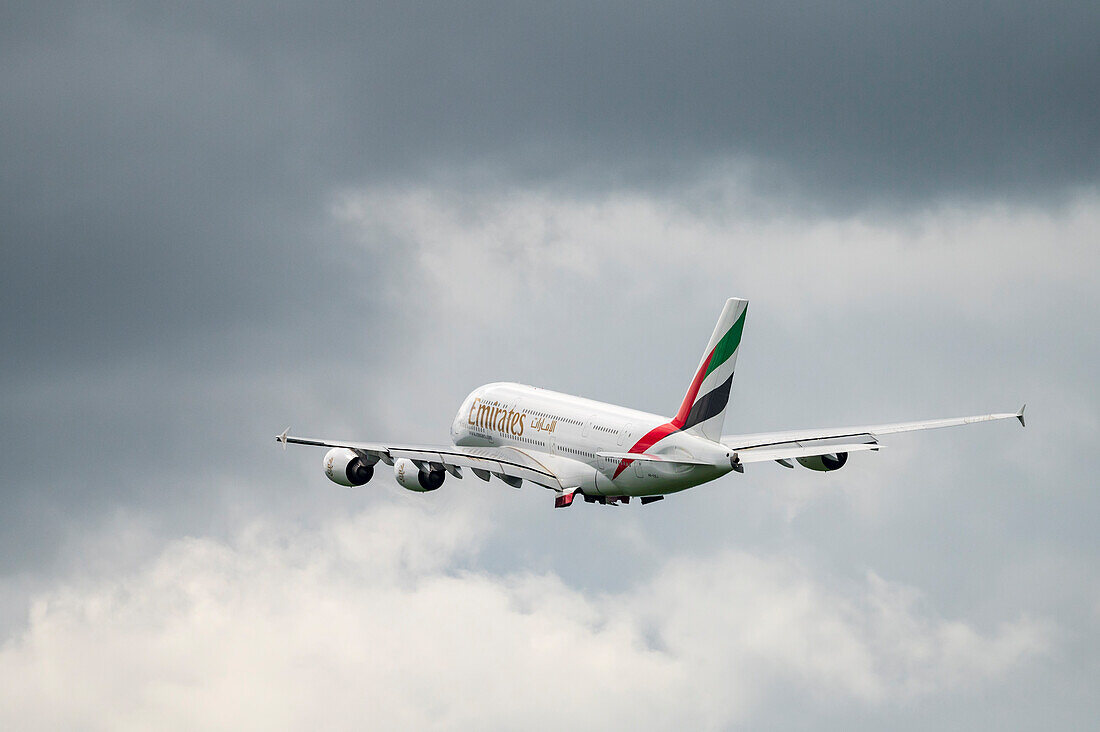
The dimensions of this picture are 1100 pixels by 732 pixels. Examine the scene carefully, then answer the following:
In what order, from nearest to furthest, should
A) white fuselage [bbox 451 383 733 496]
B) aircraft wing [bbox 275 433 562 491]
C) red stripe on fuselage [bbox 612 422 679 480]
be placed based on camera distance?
white fuselage [bbox 451 383 733 496], red stripe on fuselage [bbox 612 422 679 480], aircraft wing [bbox 275 433 562 491]

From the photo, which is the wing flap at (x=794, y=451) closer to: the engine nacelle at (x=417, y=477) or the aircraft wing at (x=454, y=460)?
the aircraft wing at (x=454, y=460)

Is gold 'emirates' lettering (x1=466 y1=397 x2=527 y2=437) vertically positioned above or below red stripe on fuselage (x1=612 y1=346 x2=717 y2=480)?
above

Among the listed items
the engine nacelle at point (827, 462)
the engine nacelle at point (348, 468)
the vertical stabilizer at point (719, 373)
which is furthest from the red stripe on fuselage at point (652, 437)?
the engine nacelle at point (348, 468)

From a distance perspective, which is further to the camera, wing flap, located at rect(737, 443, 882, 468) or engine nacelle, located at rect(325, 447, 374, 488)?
engine nacelle, located at rect(325, 447, 374, 488)

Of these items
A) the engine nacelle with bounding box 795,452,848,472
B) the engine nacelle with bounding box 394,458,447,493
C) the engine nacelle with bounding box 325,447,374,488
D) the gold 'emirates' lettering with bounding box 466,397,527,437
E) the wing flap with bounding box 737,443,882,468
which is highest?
the gold 'emirates' lettering with bounding box 466,397,527,437

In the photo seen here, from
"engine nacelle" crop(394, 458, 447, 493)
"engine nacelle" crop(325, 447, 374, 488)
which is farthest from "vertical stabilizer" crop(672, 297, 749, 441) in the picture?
"engine nacelle" crop(325, 447, 374, 488)

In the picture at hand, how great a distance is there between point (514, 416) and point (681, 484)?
A: 1936 cm

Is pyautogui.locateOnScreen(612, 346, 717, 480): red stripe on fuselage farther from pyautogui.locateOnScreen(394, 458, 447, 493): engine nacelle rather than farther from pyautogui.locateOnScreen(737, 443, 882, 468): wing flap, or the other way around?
pyautogui.locateOnScreen(394, 458, 447, 493): engine nacelle

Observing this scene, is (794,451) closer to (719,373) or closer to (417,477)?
(719,373)

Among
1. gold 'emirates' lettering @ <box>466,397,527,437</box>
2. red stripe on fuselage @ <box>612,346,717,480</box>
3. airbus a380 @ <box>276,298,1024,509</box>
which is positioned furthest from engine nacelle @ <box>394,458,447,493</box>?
red stripe on fuselage @ <box>612,346,717,480</box>

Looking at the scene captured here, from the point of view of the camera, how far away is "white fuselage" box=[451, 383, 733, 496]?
4176 inches

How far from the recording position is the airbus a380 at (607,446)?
Answer: 10575 cm

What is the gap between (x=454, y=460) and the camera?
4560 inches

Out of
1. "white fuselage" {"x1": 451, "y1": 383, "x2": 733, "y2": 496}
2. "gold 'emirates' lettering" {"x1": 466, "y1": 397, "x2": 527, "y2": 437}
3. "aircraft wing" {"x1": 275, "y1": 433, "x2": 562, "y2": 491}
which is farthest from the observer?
"gold 'emirates' lettering" {"x1": 466, "y1": 397, "x2": 527, "y2": 437}
